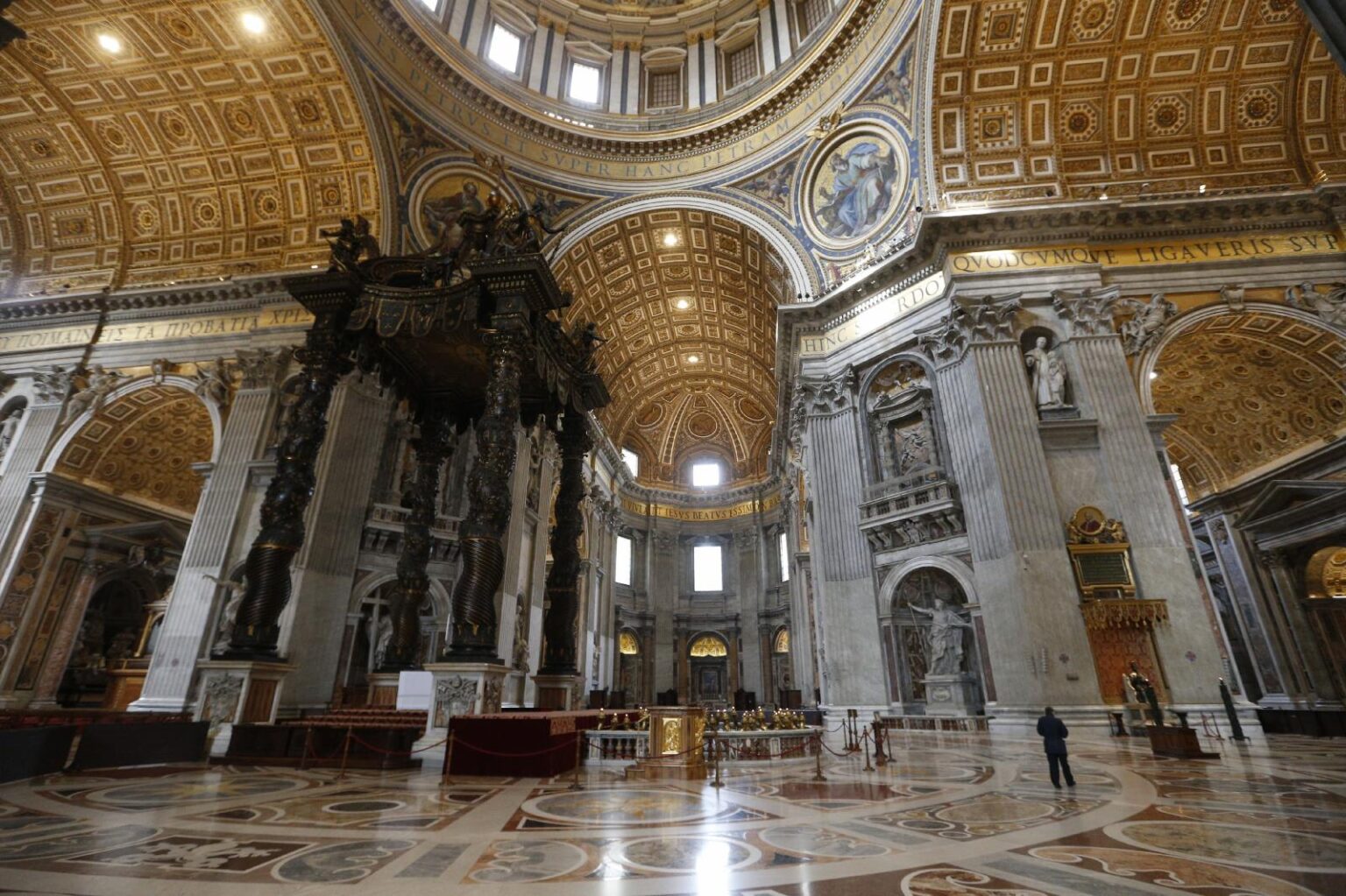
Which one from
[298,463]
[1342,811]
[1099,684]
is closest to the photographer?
[1342,811]

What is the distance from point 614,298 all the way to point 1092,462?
15942mm

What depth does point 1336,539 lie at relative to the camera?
44.1 feet

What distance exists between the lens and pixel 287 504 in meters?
7.66

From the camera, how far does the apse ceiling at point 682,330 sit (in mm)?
19859

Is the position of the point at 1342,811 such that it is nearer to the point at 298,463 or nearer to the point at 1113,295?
the point at 298,463

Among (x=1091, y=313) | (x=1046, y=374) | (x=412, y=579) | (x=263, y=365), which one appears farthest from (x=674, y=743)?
(x=263, y=365)

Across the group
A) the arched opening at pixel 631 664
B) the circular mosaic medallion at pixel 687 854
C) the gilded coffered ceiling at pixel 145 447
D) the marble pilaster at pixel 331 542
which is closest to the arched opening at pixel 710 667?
the arched opening at pixel 631 664

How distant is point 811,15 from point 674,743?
20.8m

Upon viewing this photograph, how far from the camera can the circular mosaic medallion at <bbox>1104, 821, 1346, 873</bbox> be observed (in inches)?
103

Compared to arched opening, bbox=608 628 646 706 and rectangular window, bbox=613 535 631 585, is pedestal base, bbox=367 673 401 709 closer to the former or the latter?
arched opening, bbox=608 628 646 706

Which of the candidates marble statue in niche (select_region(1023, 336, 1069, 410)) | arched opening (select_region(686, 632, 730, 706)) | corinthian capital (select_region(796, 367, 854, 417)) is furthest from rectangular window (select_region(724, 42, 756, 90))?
arched opening (select_region(686, 632, 730, 706))

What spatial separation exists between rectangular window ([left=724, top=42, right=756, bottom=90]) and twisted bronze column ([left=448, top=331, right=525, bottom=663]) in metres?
16.9

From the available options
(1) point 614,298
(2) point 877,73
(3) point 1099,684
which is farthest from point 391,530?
(2) point 877,73

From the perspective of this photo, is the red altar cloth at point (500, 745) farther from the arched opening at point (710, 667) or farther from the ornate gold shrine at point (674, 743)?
the arched opening at point (710, 667)
